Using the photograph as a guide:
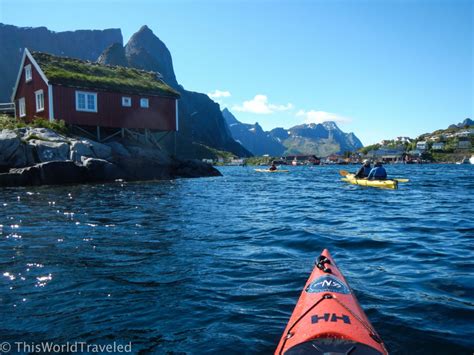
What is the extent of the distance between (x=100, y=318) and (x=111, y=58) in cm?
21380

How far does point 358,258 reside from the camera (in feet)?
26.1

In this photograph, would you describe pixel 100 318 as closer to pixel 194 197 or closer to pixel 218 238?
pixel 218 238

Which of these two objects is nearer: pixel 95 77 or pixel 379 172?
pixel 379 172

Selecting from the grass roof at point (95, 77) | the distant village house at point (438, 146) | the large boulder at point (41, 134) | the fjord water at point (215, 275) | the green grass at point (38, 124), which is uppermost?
the grass roof at point (95, 77)

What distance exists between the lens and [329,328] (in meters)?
3.71

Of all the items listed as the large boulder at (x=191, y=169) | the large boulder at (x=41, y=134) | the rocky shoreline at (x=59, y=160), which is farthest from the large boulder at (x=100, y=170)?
the large boulder at (x=191, y=169)

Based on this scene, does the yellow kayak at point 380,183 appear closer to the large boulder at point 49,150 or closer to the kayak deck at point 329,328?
the kayak deck at point 329,328

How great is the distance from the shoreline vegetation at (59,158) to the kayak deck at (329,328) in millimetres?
23430

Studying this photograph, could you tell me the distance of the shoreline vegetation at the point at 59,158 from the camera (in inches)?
947

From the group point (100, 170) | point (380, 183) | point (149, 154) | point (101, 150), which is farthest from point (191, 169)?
point (380, 183)

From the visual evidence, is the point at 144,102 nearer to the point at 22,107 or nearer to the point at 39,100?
the point at 39,100

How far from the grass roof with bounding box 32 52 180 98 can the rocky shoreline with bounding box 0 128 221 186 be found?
5043 mm

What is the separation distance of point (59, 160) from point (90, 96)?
27.9 ft

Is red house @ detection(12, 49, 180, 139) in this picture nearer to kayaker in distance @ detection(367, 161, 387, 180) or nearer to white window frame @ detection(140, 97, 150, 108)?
white window frame @ detection(140, 97, 150, 108)
